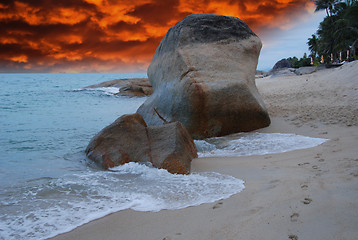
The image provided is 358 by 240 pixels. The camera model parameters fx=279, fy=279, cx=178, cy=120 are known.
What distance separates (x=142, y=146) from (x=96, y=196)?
1.37 metres

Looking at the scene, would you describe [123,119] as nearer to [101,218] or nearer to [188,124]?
[188,124]

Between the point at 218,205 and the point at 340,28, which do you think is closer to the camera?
the point at 218,205

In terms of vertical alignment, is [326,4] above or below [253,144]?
above

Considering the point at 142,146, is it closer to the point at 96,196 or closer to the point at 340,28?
the point at 96,196

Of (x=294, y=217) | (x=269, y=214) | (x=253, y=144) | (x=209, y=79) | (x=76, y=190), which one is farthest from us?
(x=209, y=79)

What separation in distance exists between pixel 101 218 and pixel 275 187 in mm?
1674

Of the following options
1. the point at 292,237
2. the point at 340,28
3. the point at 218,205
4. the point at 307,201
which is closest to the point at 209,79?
the point at 218,205

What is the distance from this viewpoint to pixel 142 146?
14.1 feet

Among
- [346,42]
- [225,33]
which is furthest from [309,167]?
[346,42]

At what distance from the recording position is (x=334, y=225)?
1.87 metres

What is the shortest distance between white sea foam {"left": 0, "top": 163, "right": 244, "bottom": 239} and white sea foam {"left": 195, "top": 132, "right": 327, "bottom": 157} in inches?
51.4

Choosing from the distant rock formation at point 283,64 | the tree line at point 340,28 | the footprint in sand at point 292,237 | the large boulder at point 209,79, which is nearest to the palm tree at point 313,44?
the tree line at point 340,28

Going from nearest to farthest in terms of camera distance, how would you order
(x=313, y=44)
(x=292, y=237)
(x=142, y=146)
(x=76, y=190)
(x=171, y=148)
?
1. (x=292, y=237)
2. (x=76, y=190)
3. (x=171, y=148)
4. (x=142, y=146)
5. (x=313, y=44)

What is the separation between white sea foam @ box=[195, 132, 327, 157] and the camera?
181 inches
